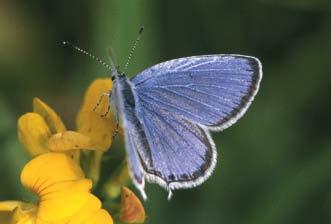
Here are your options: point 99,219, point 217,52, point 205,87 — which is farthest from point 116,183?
point 217,52

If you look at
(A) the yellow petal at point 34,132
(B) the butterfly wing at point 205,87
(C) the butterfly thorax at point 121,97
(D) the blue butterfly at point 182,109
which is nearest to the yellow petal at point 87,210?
(D) the blue butterfly at point 182,109

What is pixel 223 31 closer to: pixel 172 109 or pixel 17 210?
pixel 172 109

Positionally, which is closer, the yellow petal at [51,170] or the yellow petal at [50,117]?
the yellow petal at [51,170]

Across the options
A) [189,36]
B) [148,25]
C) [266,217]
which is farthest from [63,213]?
[189,36]

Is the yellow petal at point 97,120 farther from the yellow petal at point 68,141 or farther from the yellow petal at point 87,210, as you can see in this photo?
the yellow petal at point 87,210

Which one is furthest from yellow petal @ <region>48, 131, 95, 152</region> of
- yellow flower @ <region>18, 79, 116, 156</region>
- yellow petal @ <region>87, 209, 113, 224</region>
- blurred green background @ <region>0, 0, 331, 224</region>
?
blurred green background @ <region>0, 0, 331, 224</region>

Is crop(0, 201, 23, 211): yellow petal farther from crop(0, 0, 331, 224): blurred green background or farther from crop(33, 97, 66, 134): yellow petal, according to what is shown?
crop(0, 0, 331, 224): blurred green background

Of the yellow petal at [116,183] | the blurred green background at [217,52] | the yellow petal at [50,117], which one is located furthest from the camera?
the blurred green background at [217,52]
